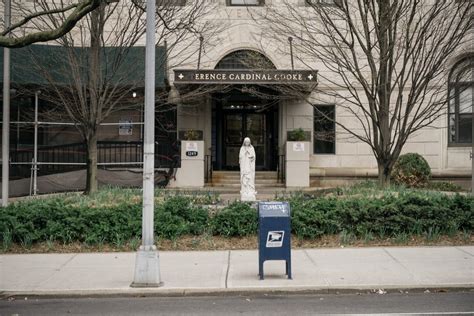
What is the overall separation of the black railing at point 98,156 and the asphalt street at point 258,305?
11.8 meters

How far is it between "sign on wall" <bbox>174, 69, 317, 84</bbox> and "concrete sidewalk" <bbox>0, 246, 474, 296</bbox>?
730 centimetres

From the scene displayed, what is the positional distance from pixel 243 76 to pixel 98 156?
6.12 meters

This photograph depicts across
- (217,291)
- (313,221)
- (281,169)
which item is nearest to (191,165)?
(281,169)

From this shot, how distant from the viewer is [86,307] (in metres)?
7.43

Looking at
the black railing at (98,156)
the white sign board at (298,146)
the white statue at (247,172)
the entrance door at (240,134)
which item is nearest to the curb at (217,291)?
the white statue at (247,172)

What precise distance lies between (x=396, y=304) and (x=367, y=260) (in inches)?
101

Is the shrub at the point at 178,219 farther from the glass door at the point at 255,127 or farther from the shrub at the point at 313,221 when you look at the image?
the glass door at the point at 255,127

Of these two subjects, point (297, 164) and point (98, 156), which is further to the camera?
point (98, 156)

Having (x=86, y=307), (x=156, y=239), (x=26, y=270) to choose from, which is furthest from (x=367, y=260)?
(x=26, y=270)

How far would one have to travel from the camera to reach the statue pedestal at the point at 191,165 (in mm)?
19391

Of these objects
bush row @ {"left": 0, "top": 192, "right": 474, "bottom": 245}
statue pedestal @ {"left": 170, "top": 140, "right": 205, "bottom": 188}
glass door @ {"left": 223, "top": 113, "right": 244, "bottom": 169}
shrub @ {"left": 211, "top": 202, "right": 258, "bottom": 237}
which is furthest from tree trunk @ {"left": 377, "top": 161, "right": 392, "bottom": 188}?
glass door @ {"left": 223, "top": 113, "right": 244, "bottom": 169}

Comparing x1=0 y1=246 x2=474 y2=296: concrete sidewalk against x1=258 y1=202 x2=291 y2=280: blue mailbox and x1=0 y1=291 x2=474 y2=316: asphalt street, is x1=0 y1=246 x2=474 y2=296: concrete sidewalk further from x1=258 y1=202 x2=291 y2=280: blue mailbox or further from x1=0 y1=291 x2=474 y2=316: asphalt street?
x1=258 y1=202 x2=291 y2=280: blue mailbox

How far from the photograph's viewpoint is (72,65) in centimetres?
1366

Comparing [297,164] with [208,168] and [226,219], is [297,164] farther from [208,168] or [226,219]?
[226,219]
